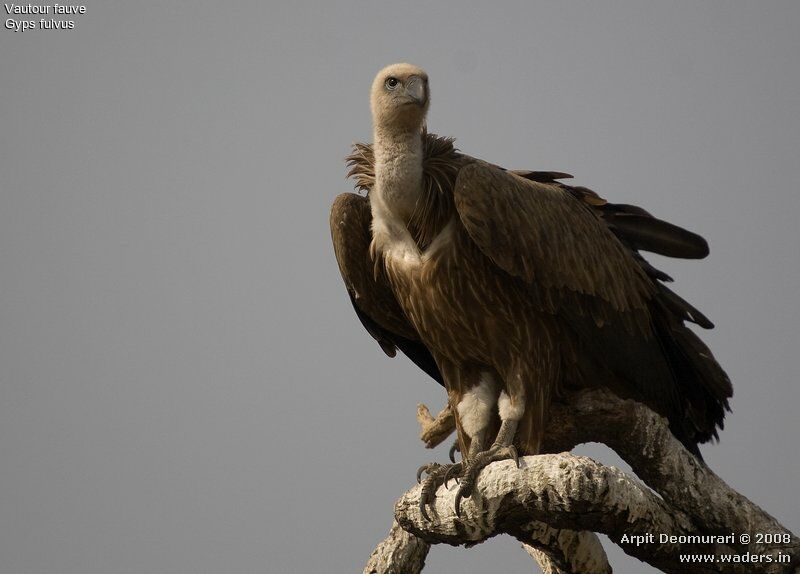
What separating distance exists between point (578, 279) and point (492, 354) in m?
0.67

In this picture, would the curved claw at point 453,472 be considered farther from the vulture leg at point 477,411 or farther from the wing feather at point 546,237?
the wing feather at point 546,237

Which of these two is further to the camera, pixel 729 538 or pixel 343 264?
pixel 343 264

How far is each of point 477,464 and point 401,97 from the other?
6.82ft

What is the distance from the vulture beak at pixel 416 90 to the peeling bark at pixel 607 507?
2.05 meters

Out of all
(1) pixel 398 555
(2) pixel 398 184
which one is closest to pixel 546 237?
(2) pixel 398 184

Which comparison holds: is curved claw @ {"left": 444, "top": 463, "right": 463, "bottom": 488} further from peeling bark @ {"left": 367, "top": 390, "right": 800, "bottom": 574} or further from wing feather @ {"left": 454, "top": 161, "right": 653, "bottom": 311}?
wing feather @ {"left": 454, "top": 161, "right": 653, "bottom": 311}

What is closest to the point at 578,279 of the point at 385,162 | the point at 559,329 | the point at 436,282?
the point at 559,329

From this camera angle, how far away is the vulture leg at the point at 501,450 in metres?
6.01

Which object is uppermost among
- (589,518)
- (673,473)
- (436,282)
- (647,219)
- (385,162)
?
(647,219)

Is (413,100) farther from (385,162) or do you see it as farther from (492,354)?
(492,354)

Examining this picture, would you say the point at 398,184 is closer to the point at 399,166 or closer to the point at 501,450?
the point at 399,166

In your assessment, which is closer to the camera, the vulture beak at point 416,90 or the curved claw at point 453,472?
the curved claw at point 453,472

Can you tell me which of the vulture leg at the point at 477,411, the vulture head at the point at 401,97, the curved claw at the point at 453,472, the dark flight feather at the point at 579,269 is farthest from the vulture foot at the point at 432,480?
the vulture head at the point at 401,97

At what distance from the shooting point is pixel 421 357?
26.2ft
